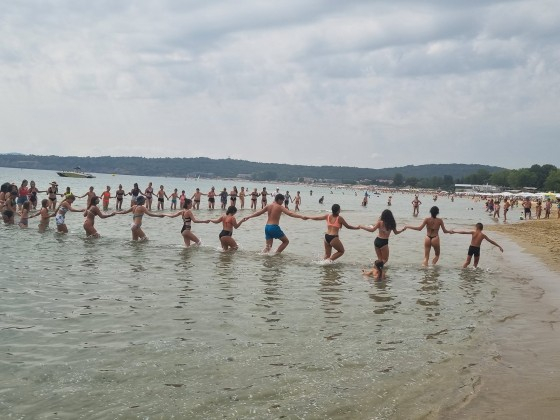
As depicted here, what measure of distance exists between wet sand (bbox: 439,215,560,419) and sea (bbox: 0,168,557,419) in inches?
3.5

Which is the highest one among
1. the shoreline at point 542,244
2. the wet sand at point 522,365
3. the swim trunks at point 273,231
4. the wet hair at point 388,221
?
the wet hair at point 388,221

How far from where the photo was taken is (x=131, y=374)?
16.8 feet

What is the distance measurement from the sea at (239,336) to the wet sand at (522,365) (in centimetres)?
9

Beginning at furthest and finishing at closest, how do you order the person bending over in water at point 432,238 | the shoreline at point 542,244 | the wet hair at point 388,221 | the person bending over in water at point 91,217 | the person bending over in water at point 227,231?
the person bending over in water at point 91,217 → the shoreline at point 542,244 → the person bending over in water at point 227,231 → the person bending over in water at point 432,238 → the wet hair at point 388,221

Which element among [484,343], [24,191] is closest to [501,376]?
[484,343]

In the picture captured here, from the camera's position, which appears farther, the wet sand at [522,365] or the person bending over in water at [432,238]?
the person bending over in water at [432,238]

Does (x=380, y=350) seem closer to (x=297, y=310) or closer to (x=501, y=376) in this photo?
(x=501, y=376)

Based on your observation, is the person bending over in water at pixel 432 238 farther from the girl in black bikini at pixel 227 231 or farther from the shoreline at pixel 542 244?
the girl in black bikini at pixel 227 231

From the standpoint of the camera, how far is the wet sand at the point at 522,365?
14.8 ft

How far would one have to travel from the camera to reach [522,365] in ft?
18.9

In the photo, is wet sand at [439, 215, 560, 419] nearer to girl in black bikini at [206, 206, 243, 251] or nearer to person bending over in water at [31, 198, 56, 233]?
girl in black bikini at [206, 206, 243, 251]

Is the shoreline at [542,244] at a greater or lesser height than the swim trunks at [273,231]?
lesser

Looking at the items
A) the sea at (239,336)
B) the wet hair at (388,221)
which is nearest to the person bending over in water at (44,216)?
the sea at (239,336)

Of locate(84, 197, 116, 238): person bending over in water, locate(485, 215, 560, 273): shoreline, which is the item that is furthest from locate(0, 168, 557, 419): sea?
locate(84, 197, 116, 238): person bending over in water
